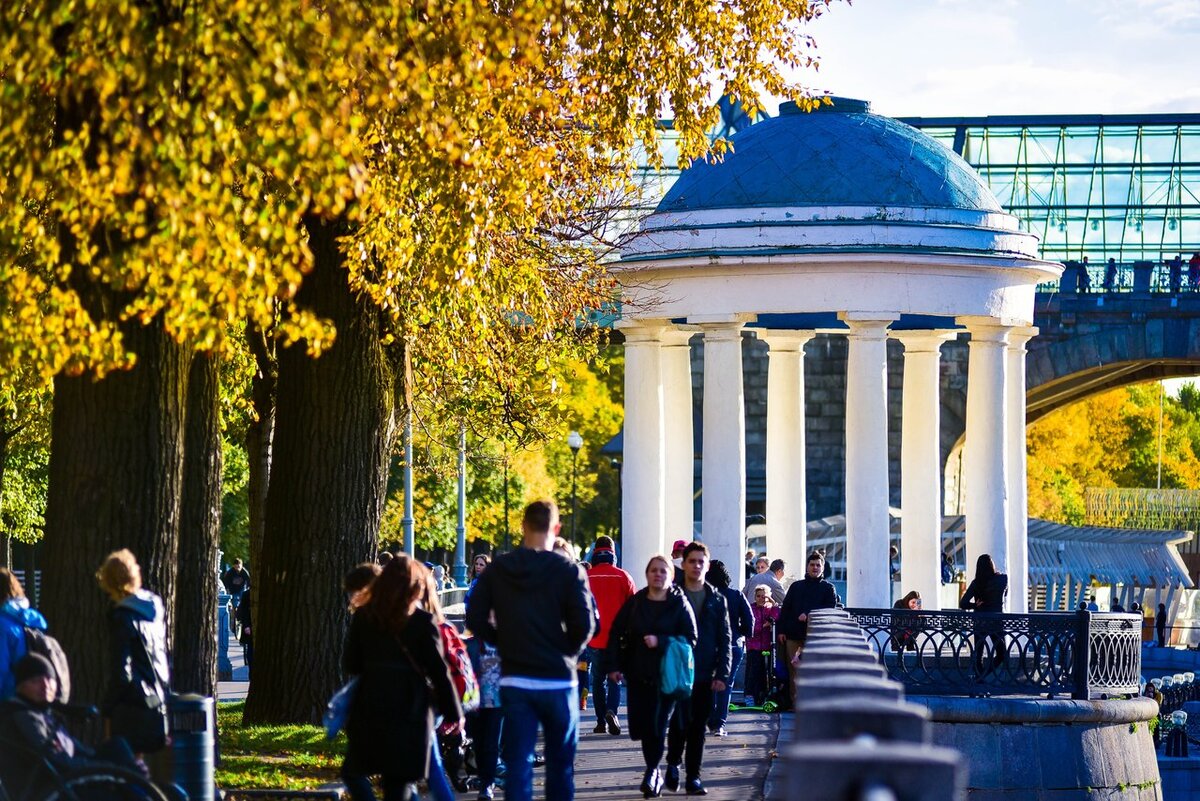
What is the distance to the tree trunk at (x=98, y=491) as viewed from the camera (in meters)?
13.0

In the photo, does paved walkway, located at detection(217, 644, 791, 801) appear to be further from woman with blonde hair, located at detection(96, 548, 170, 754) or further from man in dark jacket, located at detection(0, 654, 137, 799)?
man in dark jacket, located at detection(0, 654, 137, 799)

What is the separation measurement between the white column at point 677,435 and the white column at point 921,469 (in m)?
3.34

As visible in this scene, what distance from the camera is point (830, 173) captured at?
103ft

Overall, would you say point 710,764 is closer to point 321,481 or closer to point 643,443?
point 321,481

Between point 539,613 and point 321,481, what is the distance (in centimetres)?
642

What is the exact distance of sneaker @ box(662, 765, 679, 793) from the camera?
15672 millimetres

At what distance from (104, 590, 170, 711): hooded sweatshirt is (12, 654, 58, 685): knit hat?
1.49ft

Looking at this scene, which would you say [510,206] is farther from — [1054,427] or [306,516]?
[1054,427]

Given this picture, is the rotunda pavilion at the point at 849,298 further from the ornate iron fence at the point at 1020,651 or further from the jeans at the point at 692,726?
the jeans at the point at 692,726

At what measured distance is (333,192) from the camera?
456 inches

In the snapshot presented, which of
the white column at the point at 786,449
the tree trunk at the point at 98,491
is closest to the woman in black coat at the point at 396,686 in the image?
the tree trunk at the point at 98,491

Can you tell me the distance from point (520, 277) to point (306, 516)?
117 inches

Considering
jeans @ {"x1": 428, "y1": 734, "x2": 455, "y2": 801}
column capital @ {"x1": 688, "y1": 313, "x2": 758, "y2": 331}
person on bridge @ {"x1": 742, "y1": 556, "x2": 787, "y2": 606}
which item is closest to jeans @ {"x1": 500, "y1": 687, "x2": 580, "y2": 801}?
jeans @ {"x1": 428, "y1": 734, "x2": 455, "y2": 801}

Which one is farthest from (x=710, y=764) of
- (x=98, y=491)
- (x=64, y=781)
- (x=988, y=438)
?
(x=988, y=438)
